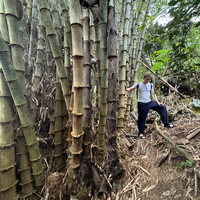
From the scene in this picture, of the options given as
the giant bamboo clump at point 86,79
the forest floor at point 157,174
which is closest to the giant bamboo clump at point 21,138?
the forest floor at point 157,174

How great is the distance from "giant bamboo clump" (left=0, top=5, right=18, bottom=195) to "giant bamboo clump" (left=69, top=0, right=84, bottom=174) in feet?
1.81

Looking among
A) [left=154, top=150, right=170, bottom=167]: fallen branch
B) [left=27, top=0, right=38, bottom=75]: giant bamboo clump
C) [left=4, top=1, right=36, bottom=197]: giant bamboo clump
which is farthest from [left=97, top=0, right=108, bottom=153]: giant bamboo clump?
[left=27, top=0, right=38, bottom=75]: giant bamboo clump

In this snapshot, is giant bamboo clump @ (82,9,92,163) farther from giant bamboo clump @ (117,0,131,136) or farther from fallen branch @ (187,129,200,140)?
fallen branch @ (187,129,200,140)

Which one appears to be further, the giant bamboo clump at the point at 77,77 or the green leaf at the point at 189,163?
the green leaf at the point at 189,163

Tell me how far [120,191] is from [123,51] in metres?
1.60

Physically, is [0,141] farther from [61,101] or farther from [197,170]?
[197,170]

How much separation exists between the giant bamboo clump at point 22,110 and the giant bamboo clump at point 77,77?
1.26 ft

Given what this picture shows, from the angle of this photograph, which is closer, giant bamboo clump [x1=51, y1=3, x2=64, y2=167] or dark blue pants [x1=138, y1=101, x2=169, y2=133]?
giant bamboo clump [x1=51, y1=3, x2=64, y2=167]

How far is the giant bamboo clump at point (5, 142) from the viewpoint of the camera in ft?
3.59

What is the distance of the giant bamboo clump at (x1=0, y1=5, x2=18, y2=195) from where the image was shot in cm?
109

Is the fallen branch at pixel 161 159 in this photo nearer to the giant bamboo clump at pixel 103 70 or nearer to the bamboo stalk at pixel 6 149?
the giant bamboo clump at pixel 103 70

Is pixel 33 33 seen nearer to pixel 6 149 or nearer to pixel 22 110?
pixel 22 110

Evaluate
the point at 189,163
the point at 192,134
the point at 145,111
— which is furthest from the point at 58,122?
the point at 192,134

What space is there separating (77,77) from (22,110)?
0.59m
